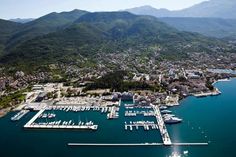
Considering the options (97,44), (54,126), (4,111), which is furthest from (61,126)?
(97,44)

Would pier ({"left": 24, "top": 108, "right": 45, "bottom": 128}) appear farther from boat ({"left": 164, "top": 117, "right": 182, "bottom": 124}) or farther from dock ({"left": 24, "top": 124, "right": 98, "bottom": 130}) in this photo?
boat ({"left": 164, "top": 117, "right": 182, "bottom": 124})

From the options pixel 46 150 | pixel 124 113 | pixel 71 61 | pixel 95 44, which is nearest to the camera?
pixel 46 150

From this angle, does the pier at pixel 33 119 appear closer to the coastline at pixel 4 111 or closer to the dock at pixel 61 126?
the dock at pixel 61 126

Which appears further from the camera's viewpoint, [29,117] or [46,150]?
[29,117]

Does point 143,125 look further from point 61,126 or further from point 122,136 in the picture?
point 61,126

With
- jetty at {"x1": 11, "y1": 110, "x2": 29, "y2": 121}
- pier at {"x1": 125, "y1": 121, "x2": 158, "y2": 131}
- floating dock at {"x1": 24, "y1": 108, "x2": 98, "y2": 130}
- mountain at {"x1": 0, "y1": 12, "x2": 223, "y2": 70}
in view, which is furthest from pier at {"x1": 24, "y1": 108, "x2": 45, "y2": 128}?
mountain at {"x1": 0, "y1": 12, "x2": 223, "y2": 70}

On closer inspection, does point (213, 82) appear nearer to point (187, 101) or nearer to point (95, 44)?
point (187, 101)

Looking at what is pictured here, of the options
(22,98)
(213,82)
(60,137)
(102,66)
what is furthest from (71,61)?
(60,137)
